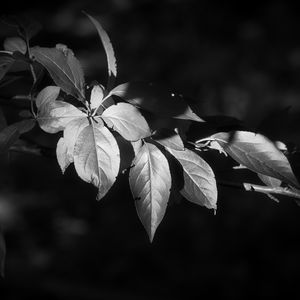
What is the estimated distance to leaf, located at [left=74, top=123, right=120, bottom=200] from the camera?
2.74 feet

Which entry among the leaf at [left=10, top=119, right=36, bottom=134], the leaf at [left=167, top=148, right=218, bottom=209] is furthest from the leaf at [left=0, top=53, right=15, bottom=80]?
the leaf at [left=167, top=148, right=218, bottom=209]

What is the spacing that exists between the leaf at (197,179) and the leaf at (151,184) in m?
0.06

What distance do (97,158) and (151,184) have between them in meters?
0.12

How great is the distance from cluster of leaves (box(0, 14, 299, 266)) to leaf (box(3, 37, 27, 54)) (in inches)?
5.4

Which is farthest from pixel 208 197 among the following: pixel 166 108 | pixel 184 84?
A: pixel 184 84

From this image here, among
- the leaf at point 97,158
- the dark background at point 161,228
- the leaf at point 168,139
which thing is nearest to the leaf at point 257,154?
the leaf at point 168,139

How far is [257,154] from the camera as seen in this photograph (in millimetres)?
932

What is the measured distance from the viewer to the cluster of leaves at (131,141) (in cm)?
84

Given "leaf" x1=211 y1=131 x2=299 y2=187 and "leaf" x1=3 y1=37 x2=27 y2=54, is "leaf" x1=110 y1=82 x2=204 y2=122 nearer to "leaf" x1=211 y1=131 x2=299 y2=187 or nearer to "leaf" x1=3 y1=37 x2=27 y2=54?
"leaf" x1=211 y1=131 x2=299 y2=187

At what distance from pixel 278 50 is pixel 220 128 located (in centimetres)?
341

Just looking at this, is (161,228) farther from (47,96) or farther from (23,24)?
(47,96)

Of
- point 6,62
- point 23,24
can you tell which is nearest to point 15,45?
point 23,24

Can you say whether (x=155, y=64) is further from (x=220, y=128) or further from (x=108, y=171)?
(x=108, y=171)

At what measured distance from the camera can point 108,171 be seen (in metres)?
0.84
